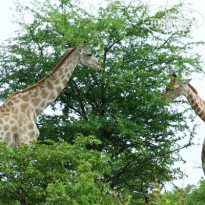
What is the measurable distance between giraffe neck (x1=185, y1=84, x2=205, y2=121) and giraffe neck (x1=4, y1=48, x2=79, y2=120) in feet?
15.3

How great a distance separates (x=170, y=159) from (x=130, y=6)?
5744 mm

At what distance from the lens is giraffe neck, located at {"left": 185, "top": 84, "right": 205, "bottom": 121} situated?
54.5 ft

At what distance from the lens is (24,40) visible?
696 inches

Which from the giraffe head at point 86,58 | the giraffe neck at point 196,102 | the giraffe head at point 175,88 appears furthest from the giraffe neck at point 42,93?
the giraffe neck at point 196,102

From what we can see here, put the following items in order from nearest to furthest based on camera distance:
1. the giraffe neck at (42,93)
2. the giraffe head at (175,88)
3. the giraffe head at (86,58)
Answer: the giraffe neck at (42,93) → the giraffe head at (86,58) → the giraffe head at (175,88)

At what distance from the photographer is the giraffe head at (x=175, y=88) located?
16.2m

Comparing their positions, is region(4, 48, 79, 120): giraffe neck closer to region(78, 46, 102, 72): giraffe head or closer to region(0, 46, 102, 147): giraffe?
region(0, 46, 102, 147): giraffe

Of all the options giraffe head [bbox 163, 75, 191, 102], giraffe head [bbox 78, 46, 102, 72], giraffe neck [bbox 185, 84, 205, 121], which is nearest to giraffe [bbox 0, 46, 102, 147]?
giraffe head [bbox 78, 46, 102, 72]

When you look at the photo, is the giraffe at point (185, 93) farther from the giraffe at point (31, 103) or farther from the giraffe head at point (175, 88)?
the giraffe at point (31, 103)

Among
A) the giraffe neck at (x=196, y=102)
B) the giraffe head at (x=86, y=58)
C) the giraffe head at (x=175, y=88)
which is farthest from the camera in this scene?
the giraffe neck at (x=196, y=102)

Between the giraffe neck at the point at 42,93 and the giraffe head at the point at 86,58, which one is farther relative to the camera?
the giraffe head at the point at 86,58

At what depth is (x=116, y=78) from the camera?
51.3 feet

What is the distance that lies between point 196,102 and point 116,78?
315 cm

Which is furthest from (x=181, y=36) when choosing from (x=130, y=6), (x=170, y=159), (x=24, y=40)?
(x=24, y=40)
